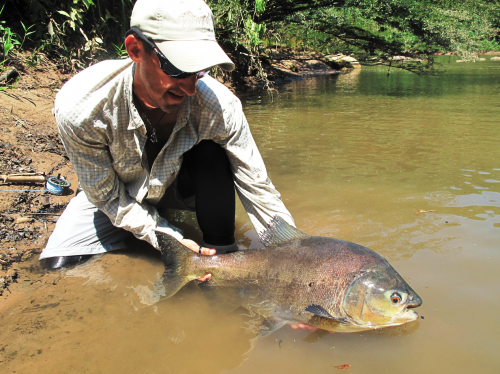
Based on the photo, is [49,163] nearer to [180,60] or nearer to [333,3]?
[180,60]

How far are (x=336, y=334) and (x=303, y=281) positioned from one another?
303 millimetres

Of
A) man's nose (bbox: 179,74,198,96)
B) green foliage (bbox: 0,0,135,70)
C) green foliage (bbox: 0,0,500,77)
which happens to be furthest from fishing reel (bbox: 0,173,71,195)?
green foliage (bbox: 0,0,135,70)

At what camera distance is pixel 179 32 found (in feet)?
5.42

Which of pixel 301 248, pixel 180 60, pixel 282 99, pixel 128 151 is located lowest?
pixel 282 99

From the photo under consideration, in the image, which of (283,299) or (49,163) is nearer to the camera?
(283,299)

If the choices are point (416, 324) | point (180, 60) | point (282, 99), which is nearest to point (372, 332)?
point (416, 324)

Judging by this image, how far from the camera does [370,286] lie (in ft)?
5.85

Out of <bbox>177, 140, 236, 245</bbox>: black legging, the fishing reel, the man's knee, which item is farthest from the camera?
the fishing reel

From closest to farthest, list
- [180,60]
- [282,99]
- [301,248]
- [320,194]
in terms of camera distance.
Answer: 1. [180,60]
2. [301,248]
3. [320,194]
4. [282,99]

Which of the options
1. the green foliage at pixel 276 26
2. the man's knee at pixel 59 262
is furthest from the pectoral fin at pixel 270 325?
the green foliage at pixel 276 26

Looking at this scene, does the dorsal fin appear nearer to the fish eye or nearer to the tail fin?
the tail fin

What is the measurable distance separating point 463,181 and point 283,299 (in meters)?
2.48

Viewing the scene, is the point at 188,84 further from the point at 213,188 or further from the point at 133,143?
the point at 213,188

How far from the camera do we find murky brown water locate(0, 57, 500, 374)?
1.72 meters
